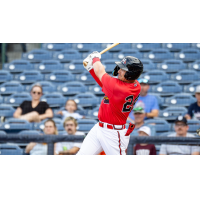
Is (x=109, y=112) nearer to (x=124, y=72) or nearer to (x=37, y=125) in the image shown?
(x=124, y=72)

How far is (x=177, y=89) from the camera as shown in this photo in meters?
5.20

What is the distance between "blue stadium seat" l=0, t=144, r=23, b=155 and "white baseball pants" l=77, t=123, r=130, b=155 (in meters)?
1.49

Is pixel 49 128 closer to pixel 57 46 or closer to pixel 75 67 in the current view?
pixel 75 67

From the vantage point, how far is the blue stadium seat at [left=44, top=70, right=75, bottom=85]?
5594 mm

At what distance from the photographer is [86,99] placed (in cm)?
507

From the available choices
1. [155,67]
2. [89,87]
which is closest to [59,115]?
[89,87]

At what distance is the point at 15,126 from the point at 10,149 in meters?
0.67

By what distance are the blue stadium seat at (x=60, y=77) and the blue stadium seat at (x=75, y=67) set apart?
0.20 metres

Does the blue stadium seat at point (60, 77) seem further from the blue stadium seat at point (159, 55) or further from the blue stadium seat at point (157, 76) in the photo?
the blue stadium seat at point (159, 55)

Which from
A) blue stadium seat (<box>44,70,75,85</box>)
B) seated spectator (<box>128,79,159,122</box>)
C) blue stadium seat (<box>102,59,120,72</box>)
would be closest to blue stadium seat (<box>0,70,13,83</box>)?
blue stadium seat (<box>44,70,75,85</box>)

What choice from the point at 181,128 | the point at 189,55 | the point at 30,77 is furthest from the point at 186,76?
the point at 30,77

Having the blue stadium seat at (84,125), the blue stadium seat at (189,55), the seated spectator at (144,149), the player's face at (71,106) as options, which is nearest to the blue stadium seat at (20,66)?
the player's face at (71,106)

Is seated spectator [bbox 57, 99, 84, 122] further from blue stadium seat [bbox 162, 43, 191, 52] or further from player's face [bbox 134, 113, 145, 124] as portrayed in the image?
blue stadium seat [bbox 162, 43, 191, 52]

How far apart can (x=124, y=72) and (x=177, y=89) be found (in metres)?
2.76
